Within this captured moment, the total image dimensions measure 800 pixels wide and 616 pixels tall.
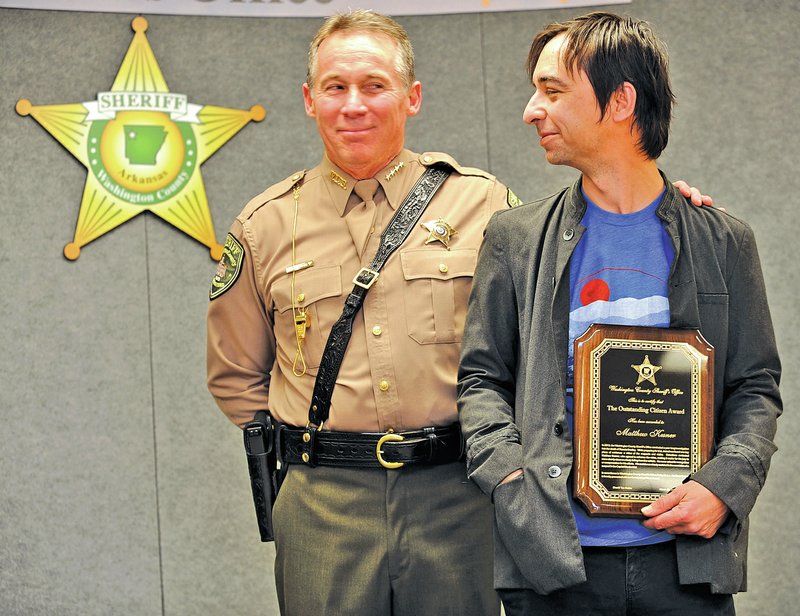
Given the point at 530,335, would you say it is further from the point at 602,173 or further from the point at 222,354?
the point at 222,354

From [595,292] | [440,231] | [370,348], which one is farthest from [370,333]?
[595,292]

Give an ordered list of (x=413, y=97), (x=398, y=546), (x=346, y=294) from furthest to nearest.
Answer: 1. (x=413, y=97)
2. (x=346, y=294)
3. (x=398, y=546)

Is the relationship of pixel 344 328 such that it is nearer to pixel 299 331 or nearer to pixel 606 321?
pixel 299 331

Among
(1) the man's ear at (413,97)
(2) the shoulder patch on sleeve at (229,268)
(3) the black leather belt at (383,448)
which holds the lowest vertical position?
(3) the black leather belt at (383,448)

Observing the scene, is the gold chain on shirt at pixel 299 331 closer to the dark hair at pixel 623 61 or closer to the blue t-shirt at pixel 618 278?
the blue t-shirt at pixel 618 278

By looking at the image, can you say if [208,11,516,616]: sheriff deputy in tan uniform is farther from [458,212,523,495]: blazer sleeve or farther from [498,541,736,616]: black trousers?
[498,541,736,616]: black trousers

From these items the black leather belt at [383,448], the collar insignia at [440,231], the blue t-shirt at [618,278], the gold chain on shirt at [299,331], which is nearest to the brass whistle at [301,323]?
the gold chain on shirt at [299,331]

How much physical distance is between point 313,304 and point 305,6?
188 cm

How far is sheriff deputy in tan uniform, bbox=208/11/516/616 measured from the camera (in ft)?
7.70

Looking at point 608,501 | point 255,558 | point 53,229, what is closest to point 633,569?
point 608,501

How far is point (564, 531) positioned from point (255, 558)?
2.46m

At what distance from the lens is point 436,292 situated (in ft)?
7.94

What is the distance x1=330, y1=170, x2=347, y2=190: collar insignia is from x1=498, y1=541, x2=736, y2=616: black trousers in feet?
3.42

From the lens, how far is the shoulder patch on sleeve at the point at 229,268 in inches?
102
